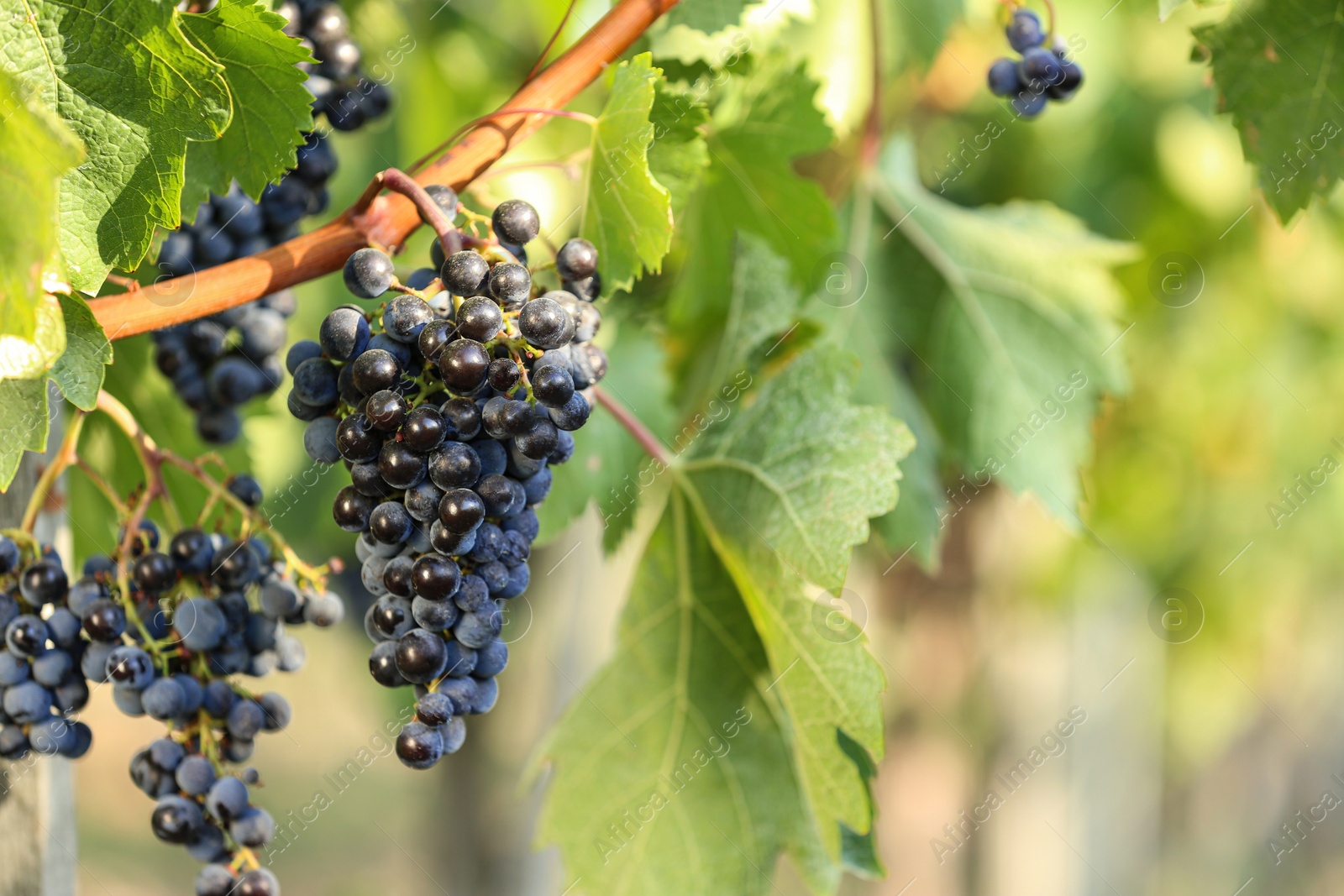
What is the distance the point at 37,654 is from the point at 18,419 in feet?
0.67

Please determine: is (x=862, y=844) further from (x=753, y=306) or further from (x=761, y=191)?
(x=761, y=191)

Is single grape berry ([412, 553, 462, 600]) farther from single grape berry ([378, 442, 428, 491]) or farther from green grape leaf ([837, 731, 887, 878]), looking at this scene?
green grape leaf ([837, 731, 887, 878])

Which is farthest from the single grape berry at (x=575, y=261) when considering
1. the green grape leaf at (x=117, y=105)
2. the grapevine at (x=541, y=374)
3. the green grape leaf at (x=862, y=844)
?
the green grape leaf at (x=862, y=844)

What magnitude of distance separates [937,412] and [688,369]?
11.6 inches

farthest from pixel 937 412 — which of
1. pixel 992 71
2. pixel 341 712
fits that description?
pixel 341 712

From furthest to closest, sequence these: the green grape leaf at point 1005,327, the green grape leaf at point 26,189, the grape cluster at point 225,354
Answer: the green grape leaf at point 1005,327 → the grape cluster at point 225,354 → the green grape leaf at point 26,189

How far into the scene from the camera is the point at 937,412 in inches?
50.9

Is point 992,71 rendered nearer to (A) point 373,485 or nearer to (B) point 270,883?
(A) point 373,485

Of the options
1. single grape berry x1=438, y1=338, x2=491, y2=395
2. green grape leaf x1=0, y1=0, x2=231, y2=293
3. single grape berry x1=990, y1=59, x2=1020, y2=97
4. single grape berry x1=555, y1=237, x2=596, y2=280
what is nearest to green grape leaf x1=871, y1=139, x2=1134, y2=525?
single grape berry x1=990, y1=59, x2=1020, y2=97

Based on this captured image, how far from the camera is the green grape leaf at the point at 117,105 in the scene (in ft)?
1.97

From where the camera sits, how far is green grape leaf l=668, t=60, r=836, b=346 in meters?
1.06

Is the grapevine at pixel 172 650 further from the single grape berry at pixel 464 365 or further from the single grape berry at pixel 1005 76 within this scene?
the single grape berry at pixel 1005 76

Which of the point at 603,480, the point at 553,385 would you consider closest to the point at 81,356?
the point at 553,385

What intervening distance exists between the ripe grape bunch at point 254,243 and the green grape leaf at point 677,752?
38cm
